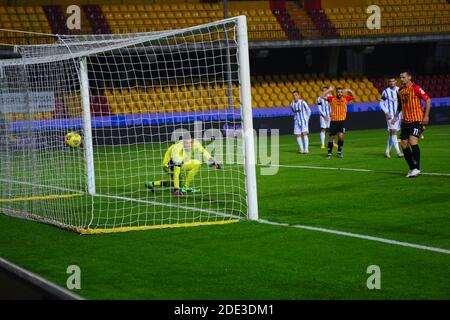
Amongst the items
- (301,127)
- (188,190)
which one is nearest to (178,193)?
(188,190)

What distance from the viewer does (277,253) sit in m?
8.01

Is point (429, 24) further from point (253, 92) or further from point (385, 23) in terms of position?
point (253, 92)

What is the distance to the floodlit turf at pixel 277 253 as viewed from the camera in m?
6.54

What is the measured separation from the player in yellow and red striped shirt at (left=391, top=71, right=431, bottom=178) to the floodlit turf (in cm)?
125

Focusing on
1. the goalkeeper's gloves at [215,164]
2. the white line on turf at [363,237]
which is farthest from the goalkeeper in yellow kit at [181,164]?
the white line on turf at [363,237]

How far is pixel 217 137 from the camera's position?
2802 centimetres

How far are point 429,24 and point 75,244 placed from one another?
101 feet

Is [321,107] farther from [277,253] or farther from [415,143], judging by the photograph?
[277,253]

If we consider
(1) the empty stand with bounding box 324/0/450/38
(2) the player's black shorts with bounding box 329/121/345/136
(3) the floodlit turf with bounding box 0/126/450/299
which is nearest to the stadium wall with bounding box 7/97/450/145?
(1) the empty stand with bounding box 324/0/450/38

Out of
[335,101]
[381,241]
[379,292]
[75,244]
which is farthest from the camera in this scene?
[335,101]

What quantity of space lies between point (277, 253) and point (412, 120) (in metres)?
7.07

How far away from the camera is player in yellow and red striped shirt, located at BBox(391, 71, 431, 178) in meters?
14.2

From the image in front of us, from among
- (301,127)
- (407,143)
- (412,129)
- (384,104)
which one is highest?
(384,104)
